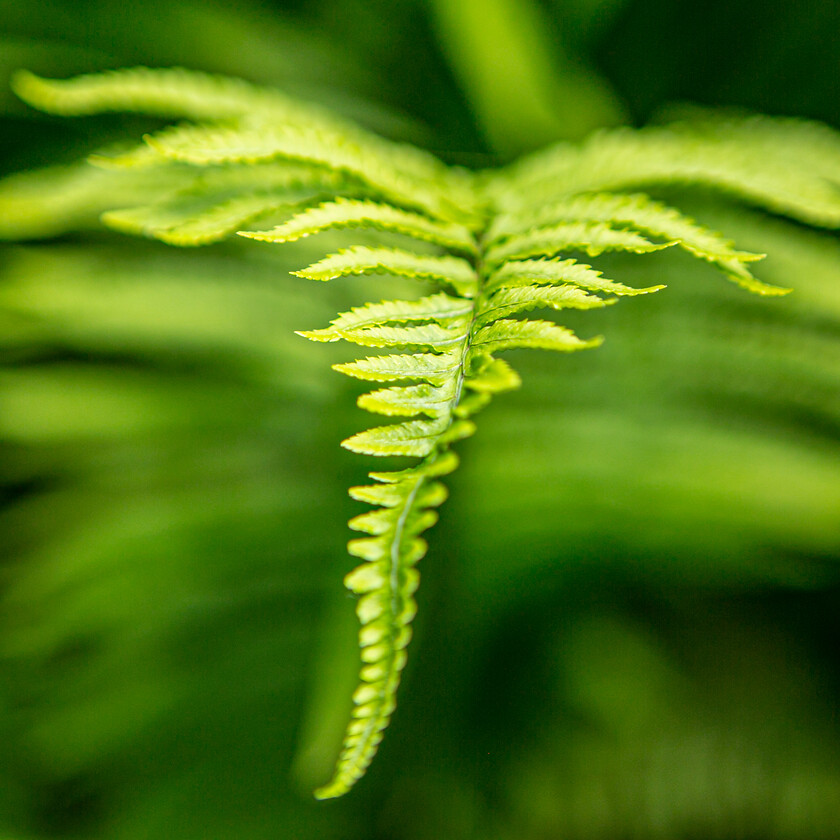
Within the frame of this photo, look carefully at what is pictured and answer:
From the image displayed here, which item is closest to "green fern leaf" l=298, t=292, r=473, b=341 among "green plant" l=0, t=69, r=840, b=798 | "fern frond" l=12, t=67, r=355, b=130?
"green plant" l=0, t=69, r=840, b=798

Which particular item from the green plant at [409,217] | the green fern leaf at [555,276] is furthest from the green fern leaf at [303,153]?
the green fern leaf at [555,276]

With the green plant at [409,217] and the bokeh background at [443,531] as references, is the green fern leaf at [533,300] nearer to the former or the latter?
the green plant at [409,217]

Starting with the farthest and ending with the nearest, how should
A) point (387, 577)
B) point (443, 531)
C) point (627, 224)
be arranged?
point (443, 531)
point (627, 224)
point (387, 577)

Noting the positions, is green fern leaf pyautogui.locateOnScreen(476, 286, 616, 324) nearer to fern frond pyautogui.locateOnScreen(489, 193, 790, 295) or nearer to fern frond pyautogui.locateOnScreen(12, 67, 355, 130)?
fern frond pyautogui.locateOnScreen(489, 193, 790, 295)

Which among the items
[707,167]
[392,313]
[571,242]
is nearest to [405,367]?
[392,313]

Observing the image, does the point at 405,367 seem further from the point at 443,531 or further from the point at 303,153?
the point at 443,531
